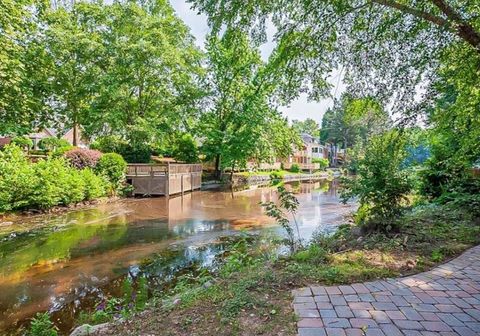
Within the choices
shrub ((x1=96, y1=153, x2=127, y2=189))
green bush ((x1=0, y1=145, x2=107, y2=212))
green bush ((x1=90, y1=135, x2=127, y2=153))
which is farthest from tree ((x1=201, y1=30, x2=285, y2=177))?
green bush ((x1=0, y1=145, x2=107, y2=212))

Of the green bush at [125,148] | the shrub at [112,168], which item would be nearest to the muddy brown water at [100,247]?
the shrub at [112,168]

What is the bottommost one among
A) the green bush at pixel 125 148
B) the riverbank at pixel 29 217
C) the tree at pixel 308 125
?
the riverbank at pixel 29 217

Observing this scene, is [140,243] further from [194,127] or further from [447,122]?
[194,127]

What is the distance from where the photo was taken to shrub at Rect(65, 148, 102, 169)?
13352mm

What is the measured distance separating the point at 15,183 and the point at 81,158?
401 centimetres

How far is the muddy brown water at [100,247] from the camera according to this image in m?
4.55

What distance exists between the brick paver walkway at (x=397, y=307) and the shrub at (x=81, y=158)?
1289cm

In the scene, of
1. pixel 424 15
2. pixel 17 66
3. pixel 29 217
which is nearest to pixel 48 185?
pixel 29 217

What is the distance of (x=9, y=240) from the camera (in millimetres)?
7539

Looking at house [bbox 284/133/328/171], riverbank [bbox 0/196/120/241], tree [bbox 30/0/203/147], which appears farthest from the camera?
house [bbox 284/133/328/171]

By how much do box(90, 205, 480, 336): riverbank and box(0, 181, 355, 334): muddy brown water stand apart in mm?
1618

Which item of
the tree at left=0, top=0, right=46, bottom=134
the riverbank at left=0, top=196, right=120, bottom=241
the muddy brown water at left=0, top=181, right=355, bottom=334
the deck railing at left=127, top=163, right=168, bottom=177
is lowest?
the muddy brown water at left=0, top=181, right=355, bottom=334

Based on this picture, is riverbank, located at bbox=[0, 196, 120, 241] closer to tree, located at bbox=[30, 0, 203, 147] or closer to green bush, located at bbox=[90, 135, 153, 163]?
tree, located at bbox=[30, 0, 203, 147]

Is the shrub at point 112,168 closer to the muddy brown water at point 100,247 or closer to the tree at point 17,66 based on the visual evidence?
the muddy brown water at point 100,247
